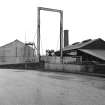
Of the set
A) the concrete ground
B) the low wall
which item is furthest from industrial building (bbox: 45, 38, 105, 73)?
the concrete ground

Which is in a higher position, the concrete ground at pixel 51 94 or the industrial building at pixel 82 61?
the industrial building at pixel 82 61

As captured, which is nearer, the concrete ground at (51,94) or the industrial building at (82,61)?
the concrete ground at (51,94)

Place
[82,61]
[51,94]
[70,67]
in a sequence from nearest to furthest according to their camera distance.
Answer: [51,94] < [70,67] < [82,61]

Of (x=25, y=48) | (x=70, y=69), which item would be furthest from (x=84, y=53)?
(x=25, y=48)

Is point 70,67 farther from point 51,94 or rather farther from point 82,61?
point 51,94

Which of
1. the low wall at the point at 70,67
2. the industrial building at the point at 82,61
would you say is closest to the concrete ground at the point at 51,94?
the industrial building at the point at 82,61

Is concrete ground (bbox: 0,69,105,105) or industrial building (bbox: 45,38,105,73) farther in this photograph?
industrial building (bbox: 45,38,105,73)

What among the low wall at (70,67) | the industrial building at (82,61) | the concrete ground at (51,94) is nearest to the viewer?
the concrete ground at (51,94)

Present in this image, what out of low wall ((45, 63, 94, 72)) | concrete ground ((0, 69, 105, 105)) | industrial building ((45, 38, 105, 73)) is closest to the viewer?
concrete ground ((0, 69, 105, 105))

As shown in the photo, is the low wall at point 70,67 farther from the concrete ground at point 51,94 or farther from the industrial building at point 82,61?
the concrete ground at point 51,94

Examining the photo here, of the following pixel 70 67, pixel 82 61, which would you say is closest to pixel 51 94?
pixel 70 67

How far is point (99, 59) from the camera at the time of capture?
3241cm

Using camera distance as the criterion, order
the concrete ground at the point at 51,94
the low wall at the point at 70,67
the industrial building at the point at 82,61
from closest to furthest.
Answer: the concrete ground at the point at 51,94
the industrial building at the point at 82,61
the low wall at the point at 70,67

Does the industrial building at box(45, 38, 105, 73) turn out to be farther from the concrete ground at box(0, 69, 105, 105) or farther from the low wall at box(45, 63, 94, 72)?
the concrete ground at box(0, 69, 105, 105)
